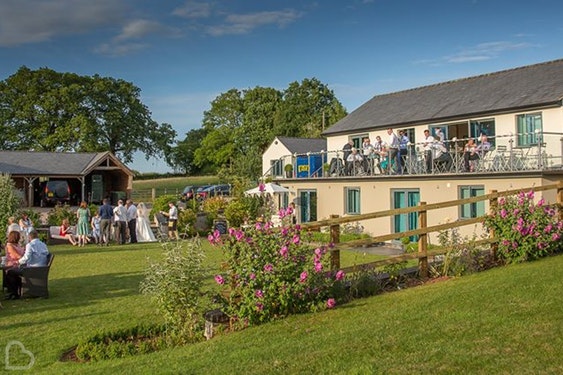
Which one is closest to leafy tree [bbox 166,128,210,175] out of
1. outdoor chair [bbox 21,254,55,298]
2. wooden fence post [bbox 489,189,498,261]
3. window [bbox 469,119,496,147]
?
window [bbox 469,119,496,147]

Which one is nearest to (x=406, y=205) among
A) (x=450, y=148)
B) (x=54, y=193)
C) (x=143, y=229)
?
(x=450, y=148)

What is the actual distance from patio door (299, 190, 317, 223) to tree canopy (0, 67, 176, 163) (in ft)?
115

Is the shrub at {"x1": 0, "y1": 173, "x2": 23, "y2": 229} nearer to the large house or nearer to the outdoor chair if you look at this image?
the outdoor chair

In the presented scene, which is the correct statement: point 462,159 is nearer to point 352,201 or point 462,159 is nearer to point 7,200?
point 352,201

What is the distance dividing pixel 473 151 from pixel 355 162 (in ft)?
21.2

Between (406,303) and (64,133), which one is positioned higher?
(64,133)

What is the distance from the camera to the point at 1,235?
20.3m

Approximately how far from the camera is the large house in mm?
19344

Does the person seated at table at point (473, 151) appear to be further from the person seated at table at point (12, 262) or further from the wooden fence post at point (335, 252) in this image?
the person seated at table at point (12, 262)

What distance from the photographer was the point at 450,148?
73.7 feet

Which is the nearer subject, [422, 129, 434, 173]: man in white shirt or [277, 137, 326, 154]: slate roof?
[422, 129, 434, 173]: man in white shirt

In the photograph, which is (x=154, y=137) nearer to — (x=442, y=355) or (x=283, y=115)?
(x=283, y=115)

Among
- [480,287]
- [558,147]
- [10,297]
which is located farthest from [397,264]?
[558,147]

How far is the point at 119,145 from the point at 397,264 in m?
59.7
